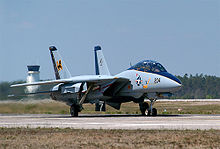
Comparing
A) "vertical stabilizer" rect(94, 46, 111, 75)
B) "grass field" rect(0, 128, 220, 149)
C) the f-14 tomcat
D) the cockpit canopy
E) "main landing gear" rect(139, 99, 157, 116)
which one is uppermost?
"vertical stabilizer" rect(94, 46, 111, 75)

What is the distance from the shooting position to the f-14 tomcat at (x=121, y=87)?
90.5 feet

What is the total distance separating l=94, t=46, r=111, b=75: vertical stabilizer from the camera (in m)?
36.6

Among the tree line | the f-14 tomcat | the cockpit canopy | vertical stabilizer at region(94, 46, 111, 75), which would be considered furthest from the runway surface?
the tree line

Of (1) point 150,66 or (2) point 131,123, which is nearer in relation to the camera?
(2) point 131,123

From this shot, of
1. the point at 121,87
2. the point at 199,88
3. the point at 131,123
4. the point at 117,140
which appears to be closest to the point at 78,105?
the point at 121,87

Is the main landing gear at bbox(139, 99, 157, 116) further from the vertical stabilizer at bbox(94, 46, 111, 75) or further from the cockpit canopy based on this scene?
the vertical stabilizer at bbox(94, 46, 111, 75)

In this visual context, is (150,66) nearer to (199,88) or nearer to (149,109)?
(149,109)

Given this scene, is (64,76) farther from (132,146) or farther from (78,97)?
(132,146)

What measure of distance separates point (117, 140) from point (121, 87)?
16951 millimetres

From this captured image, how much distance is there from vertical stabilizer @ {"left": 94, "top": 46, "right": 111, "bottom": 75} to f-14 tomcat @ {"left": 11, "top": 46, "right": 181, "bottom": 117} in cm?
443

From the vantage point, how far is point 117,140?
43.4 ft

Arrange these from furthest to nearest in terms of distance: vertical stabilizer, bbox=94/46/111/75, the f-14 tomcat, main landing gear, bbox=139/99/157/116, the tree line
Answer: the tree line, vertical stabilizer, bbox=94/46/111/75, main landing gear, bbox=139/99/157/116, the f-14 tomcat

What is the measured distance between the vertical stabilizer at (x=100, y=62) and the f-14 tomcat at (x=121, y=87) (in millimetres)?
4431

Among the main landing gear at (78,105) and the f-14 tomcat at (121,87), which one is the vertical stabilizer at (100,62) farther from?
the main landing gear at (78,105)
